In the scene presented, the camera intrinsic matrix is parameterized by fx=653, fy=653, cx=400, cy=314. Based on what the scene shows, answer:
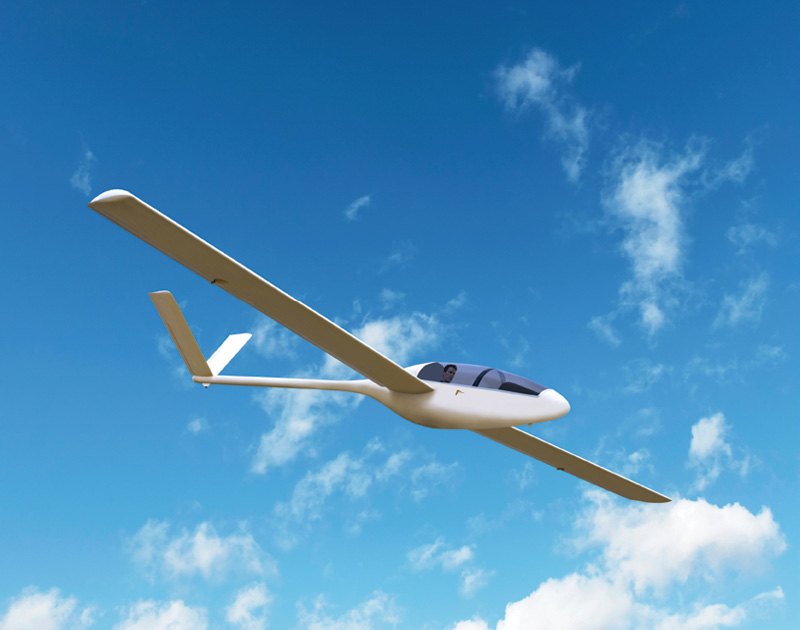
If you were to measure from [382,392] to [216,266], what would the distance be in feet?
15.3

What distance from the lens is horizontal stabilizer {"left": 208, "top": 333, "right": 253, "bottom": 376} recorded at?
17502 mm

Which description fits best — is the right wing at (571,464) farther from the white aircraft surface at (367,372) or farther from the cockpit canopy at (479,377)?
the cockpit canopy at (479,377)

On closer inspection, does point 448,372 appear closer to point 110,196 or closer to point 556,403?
point 556,403

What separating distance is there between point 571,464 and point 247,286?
9621 mm

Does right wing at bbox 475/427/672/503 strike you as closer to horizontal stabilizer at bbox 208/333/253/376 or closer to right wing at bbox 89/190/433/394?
right wing at bbox 89/190/433/394

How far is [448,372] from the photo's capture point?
520 inches

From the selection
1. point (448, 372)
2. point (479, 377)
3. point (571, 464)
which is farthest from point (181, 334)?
point (571, 464)

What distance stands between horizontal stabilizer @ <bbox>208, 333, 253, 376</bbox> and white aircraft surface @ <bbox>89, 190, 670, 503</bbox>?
1674mm

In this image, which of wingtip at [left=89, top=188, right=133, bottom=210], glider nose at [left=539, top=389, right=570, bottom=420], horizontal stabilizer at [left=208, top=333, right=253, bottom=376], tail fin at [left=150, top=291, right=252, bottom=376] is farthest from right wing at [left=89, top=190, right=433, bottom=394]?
horizontal stabilizer at [left=208, top=333, right=253, bottom=376]

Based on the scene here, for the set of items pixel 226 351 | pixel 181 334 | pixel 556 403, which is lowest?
pixel 556 403

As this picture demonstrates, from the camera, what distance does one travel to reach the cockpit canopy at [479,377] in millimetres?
12570

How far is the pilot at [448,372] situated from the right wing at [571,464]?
133 inches

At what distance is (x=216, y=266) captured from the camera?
10.9 metres

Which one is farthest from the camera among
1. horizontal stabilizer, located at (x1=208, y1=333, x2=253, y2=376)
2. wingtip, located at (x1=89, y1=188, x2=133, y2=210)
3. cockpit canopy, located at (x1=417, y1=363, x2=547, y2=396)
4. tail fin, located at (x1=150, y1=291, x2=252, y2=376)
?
horizontal stabilizer, located at (x1=208, y1=333, x2=253, y2=376)
